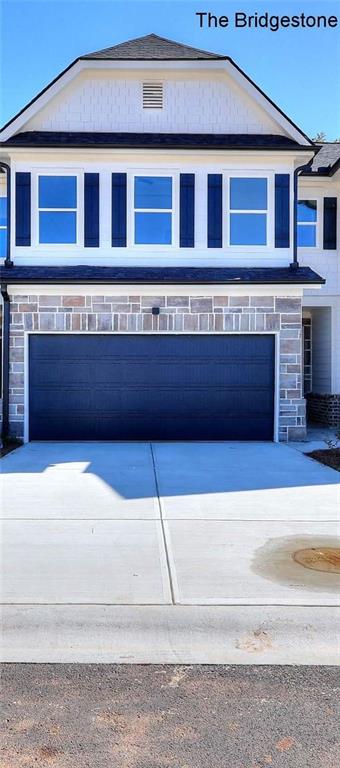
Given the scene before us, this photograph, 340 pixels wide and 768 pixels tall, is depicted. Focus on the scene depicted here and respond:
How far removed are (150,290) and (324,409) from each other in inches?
229

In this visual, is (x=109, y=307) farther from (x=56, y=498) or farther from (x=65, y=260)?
(x=56, y=498)

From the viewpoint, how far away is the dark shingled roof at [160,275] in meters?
12.0

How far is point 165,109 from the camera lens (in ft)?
43.7

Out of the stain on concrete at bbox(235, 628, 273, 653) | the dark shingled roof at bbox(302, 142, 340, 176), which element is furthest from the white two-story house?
the stain on concrete at bbox(235, 628, 273, 653)

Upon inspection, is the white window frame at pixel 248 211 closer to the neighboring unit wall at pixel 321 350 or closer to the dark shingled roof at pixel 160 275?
the dark shingled roof at pixel 160 275

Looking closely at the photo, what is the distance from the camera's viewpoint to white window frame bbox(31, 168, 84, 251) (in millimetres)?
12703

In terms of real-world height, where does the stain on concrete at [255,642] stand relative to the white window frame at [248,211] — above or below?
below

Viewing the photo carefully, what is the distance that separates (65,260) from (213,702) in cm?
1102

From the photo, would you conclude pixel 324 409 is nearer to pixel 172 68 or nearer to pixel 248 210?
pixel 248 210

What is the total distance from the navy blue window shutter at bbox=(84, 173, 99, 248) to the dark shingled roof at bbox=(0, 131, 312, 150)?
71 centimetres

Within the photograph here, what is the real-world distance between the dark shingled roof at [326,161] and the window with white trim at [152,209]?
3657mm

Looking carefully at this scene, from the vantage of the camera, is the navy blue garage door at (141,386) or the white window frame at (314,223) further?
the white window frame at (314,223)

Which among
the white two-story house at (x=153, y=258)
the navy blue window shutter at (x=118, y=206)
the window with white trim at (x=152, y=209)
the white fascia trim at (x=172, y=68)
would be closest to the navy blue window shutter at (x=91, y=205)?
the white two-story house at (x=153, y=258)

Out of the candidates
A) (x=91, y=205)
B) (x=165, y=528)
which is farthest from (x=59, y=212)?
(x=165, y=528)
